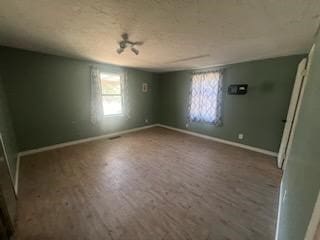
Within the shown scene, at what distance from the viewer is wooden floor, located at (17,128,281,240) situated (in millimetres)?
1478

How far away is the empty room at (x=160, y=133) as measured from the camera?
139cm

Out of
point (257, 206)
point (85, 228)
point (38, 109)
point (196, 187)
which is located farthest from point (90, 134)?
point (257, 206)

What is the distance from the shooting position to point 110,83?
441 centimetres

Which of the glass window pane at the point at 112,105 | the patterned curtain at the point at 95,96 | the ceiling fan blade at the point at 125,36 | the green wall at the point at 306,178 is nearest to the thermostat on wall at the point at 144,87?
the glass window pane at the point at 112,105

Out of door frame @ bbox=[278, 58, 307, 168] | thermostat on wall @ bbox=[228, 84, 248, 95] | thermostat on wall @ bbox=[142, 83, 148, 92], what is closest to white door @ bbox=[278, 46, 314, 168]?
door frame @ bbox=[278, 58, 307, 168]

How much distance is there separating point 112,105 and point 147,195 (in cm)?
330

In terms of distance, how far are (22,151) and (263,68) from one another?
577cm

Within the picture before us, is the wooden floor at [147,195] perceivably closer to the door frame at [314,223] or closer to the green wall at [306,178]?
the green wall at [306,178]

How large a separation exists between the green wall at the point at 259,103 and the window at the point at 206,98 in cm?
19

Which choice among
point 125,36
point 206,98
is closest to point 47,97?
point 125,36

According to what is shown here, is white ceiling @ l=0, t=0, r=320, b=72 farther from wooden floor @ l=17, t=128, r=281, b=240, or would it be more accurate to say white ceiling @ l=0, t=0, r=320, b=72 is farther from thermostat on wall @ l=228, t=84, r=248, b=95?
wooden floor @ l=17, t=128, r=281, b=240

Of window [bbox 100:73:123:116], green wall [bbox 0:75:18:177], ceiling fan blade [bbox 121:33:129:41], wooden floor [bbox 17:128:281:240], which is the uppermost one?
ceiling fan blade [bbox 121:33:129:41]

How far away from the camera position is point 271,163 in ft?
9.53

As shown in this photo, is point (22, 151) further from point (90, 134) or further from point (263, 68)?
point (263, 68)
